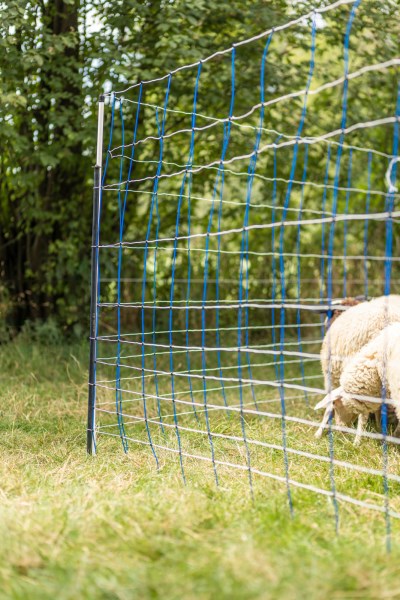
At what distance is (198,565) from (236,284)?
23.3 feet

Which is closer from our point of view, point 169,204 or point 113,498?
point 113,498

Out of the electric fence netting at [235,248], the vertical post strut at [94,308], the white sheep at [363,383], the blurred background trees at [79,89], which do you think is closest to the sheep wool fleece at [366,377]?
the white sheep at [363,383]

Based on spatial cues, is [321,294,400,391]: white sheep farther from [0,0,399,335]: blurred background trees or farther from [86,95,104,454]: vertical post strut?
[0,0,399,335]: blurred background trees

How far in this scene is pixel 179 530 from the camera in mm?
2652

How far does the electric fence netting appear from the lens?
14.0 feet

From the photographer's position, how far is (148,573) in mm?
2301

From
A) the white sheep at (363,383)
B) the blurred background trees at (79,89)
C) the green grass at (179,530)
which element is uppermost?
the blurred background trees at (79,89)

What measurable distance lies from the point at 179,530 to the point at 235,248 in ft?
25.4

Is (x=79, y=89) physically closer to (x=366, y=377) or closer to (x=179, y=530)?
(x=366, y=377)

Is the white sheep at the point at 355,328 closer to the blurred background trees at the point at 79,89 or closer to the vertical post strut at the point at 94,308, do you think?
the vertical post strut at the point at 94,308

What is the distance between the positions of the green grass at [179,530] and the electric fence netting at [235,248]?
0.07m

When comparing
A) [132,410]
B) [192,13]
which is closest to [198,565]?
[132,410]

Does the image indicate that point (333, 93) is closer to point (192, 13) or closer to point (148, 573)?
point (192, 13)

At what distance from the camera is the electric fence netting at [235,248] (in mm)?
4270
